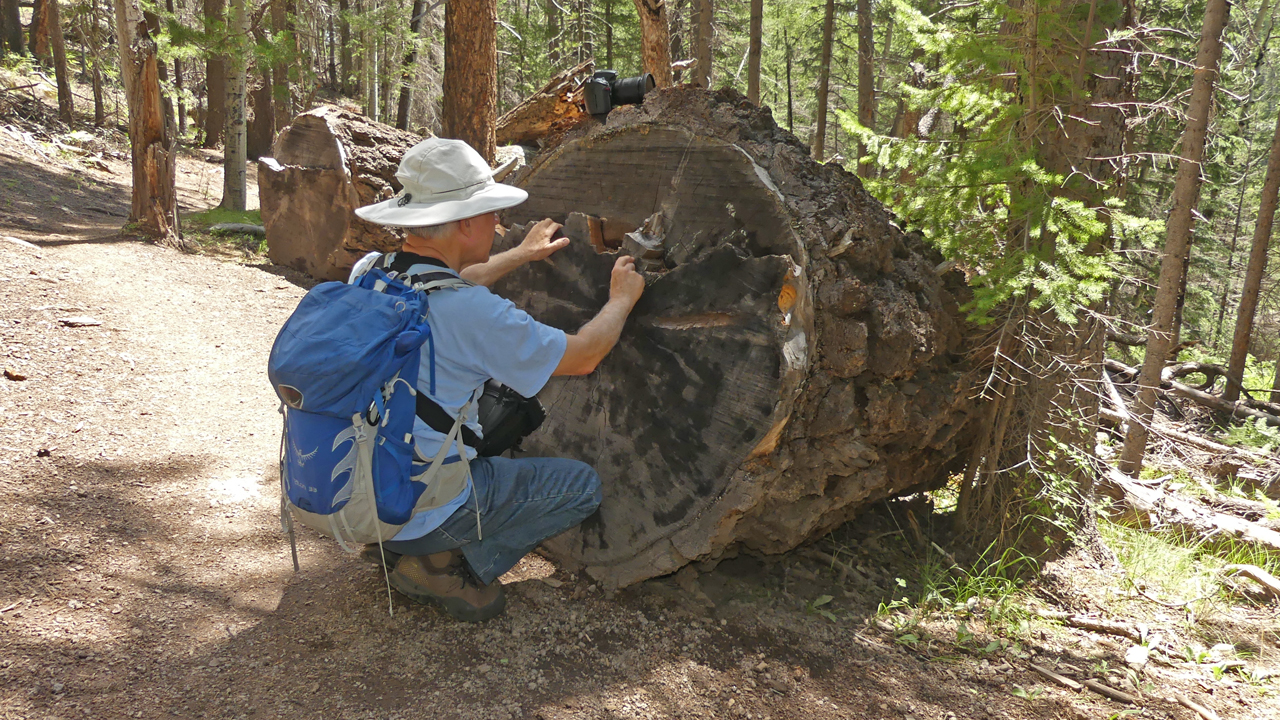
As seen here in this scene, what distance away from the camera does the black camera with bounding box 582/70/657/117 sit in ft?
11.7

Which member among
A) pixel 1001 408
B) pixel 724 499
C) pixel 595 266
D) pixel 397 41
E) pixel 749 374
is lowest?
pixel 724 499

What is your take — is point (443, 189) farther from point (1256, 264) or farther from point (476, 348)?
point (1256, 264)

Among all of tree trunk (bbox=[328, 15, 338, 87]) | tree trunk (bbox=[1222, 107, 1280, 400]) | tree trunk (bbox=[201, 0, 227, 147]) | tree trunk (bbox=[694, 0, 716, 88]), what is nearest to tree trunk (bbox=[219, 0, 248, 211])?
tree trunk (bbox=[201, 0, 227, 147])

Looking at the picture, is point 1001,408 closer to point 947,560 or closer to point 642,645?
point 947,560

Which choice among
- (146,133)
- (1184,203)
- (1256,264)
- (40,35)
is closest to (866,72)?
(1256,264)

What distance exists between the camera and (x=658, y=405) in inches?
117

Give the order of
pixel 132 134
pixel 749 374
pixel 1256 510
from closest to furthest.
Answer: pixel 749 374 → pixel 1256 510 → pixel 132 134

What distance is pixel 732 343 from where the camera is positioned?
275 centimetres

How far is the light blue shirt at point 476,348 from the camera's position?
248cm

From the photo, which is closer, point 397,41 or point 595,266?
point 595,266

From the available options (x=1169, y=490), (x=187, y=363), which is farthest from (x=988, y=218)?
(x=187, y=363)

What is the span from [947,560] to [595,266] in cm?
222

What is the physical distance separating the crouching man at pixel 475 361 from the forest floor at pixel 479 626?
229mm

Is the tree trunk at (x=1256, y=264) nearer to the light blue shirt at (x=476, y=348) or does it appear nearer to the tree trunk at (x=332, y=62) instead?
the light blue shirt at (x=476, y=348)
